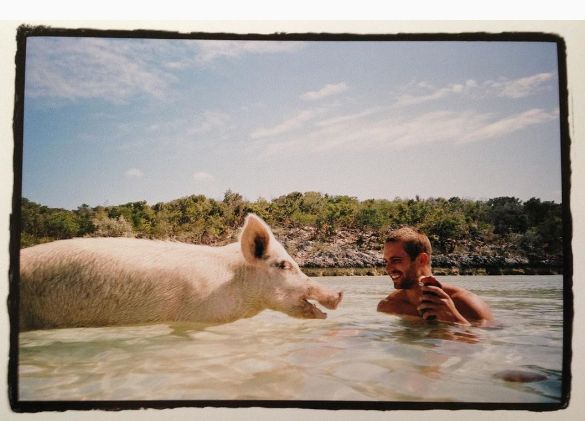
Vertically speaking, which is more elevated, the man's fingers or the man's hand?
the man's fingers

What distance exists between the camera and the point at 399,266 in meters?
2.55

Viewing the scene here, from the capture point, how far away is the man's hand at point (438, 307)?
97.6 inches

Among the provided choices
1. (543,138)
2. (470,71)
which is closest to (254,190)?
(470,71)

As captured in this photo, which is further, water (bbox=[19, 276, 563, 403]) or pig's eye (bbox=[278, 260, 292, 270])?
pig's eye (bbox=[278, 260, 292, 270])

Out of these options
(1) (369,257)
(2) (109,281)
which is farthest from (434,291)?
(2) (109,281)

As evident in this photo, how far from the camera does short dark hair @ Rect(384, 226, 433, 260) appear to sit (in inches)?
99.7

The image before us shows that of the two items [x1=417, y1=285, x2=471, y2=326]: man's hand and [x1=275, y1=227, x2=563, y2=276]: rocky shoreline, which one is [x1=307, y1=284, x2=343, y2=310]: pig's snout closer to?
[x1=275, y1=227, x2=563, y2=276]: rocky shoreline

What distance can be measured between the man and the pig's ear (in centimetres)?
61

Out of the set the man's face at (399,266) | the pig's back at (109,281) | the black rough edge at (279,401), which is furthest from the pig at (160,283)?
the man's face at (399,266)

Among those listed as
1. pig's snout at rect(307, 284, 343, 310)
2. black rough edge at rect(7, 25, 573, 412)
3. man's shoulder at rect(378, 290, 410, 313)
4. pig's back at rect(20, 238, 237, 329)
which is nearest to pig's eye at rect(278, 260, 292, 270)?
pig's snout at rect(307, 284, 343, 310)

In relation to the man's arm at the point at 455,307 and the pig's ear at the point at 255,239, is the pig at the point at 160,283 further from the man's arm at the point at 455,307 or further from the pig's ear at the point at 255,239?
the man's arm at the point at 455,307

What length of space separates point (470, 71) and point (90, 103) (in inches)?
75.7

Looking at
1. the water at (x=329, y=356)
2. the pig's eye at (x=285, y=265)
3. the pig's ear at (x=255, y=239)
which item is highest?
the pig's ear at (x=255, y=239)

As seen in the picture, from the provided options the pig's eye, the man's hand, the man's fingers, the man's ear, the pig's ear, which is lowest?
the man's hand
